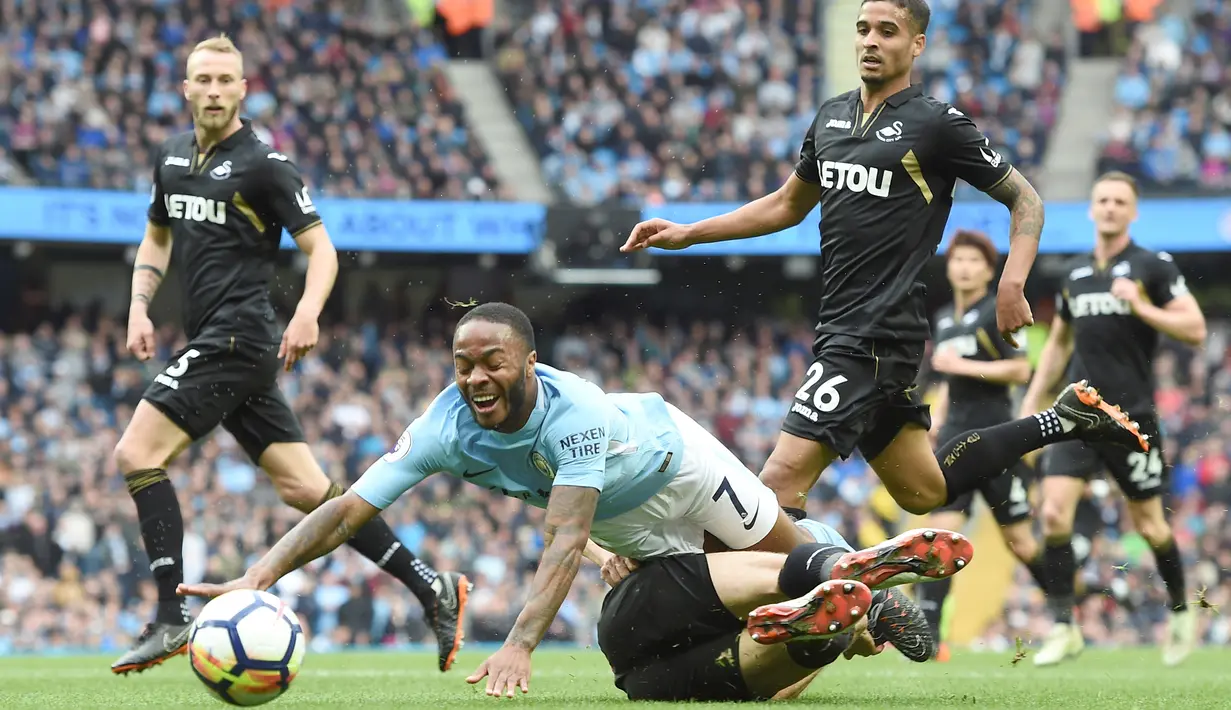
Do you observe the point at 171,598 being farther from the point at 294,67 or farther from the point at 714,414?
the point at 294,67

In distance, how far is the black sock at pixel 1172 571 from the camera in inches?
390

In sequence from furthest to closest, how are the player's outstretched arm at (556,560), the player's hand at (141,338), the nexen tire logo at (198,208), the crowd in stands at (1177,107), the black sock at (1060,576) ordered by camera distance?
the crowd in stands at (1177,107), the black sock at (1060,576), the nexen tire logo at (198,208), the player's hand at (141,338), the player's outstretched arm at (556,560)

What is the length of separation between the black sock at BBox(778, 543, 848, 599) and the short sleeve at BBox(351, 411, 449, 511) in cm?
122

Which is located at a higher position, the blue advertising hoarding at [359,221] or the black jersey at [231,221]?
the black jersey at [231,221]

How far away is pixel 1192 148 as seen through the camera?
2295 centimetres

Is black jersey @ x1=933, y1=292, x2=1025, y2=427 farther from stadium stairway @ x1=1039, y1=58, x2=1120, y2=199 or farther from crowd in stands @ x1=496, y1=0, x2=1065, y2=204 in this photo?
stadium stairway @ x1=1039, y1=58, x2=1120, y2=199

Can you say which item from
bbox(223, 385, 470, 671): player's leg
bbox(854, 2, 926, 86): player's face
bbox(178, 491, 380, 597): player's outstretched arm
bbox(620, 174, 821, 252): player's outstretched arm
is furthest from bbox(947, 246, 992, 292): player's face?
bbox(178, 491, 380, 597): player's outstretched arm

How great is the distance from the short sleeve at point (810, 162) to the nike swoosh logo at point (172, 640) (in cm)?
333

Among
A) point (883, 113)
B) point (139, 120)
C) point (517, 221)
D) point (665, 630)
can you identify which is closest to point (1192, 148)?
point (517, 221)

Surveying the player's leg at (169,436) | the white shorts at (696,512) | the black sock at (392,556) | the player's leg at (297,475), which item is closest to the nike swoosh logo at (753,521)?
the white shorts at (696,512)

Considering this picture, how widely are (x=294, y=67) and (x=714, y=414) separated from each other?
26.2 ft

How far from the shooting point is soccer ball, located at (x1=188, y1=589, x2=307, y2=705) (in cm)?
542

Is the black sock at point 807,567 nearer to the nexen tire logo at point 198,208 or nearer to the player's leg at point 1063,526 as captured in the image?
the nexen tire logo at point 198,208

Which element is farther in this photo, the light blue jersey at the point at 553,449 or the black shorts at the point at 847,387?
the black shorts at the point at 847,387
